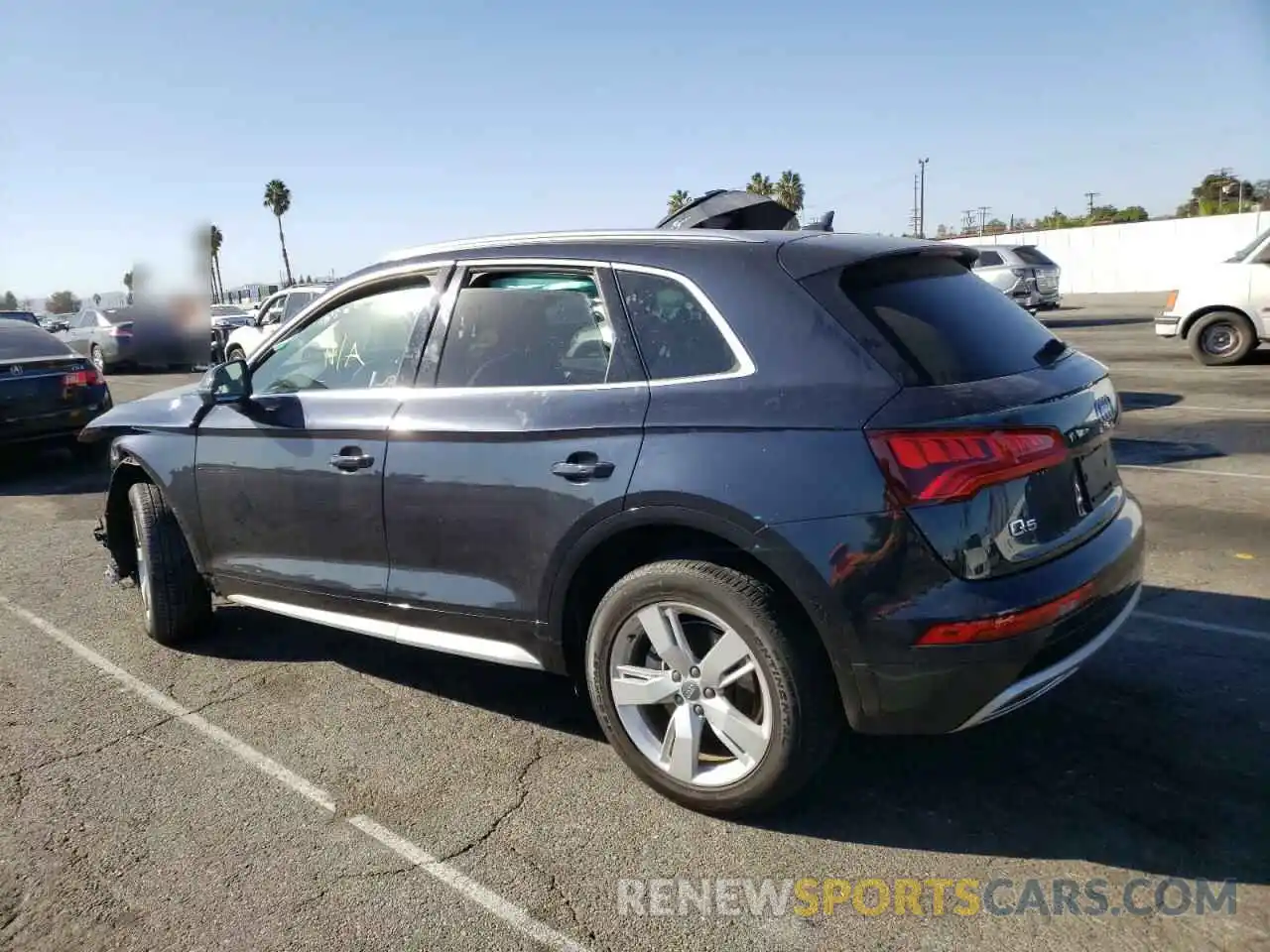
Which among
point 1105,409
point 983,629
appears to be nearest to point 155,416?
point 983,629

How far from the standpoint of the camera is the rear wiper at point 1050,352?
3.18 m

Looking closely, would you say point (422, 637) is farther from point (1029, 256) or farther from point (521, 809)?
point (1029, 256)

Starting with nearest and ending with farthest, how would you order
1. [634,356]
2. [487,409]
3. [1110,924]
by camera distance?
1. [1110,924]
2. [634,356]
3. [487,409]

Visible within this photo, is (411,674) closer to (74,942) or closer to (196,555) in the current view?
(196,555)

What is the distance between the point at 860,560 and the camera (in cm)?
270

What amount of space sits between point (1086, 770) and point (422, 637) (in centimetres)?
237

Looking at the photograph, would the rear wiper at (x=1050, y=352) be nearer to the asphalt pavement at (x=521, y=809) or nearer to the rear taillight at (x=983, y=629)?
the rear taillight at (x=983, y=629)

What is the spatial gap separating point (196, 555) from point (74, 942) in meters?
2.13

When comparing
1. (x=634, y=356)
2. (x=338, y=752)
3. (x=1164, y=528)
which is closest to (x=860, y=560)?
(x=634, y=356)

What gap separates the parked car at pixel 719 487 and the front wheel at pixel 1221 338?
11.3 m

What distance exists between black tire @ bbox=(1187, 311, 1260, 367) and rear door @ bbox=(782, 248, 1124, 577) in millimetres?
11411

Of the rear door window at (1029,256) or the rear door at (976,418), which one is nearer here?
the rear door at (976,418)

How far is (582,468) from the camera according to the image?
316 centimetres

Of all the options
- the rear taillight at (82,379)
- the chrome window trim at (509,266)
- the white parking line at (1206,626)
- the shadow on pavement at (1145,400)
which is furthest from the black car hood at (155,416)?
the shadow on pavement at (1145,400)
